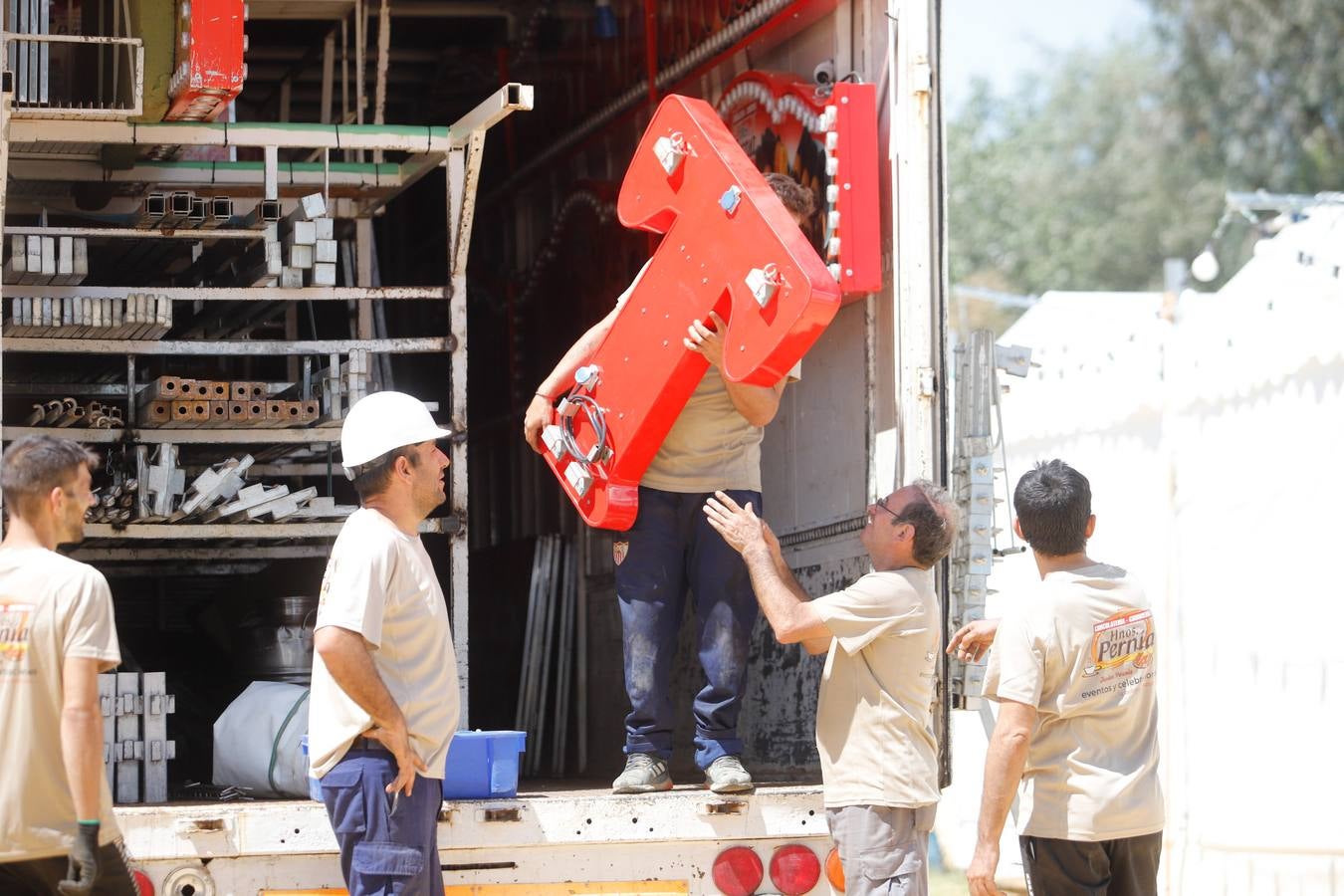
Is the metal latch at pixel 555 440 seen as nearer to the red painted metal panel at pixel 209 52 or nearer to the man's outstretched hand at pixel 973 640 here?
the man's outstretched hand at pixel 973 640

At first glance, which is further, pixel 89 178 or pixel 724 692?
pixel 89 178

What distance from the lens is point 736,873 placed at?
4.26 meters

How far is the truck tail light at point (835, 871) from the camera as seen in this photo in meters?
4.26

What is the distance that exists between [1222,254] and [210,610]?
90.5 feet

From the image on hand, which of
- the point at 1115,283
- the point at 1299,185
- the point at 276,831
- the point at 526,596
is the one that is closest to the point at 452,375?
the point at 276,831

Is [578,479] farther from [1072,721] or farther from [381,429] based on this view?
[1072,721]

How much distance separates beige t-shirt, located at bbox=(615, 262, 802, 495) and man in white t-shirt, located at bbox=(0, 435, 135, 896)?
1.76 m

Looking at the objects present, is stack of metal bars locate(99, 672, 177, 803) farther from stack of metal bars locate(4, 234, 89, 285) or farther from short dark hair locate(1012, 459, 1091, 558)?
short dark hair locate(1012, 459, 1091, 558)

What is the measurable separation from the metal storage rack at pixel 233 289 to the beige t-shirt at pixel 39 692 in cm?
160

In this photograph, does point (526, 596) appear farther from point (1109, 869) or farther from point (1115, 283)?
point (1115, 283)

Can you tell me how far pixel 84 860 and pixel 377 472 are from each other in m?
0.99

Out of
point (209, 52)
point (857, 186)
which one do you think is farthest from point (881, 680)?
point (209, 52)

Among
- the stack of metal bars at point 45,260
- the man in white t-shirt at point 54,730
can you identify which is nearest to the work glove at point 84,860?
the man in white t-shirt at point 54,730

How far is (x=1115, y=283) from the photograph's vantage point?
35.4 meters
